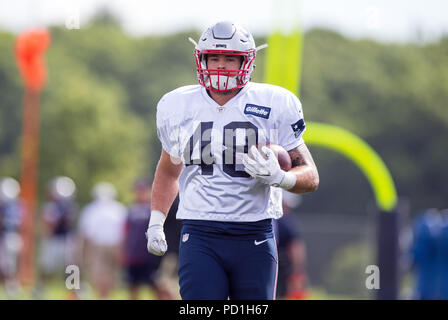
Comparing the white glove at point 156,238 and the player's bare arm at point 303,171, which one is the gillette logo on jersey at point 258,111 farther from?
the white glove at point 156,238

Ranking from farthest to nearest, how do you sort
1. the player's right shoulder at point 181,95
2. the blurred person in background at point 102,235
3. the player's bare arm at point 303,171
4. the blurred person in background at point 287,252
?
the blurred person in background at point 102,235
the blurred person in background at point 287,252
the player's right shoulder at point 181,95
the player's bare arm at point 303,171

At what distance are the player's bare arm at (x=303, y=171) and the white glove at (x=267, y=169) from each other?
0.21 ft

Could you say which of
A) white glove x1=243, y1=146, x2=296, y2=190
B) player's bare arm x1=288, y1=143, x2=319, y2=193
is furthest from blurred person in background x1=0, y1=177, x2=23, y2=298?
white glove x1=243, y1=146, x2=296, y2=190

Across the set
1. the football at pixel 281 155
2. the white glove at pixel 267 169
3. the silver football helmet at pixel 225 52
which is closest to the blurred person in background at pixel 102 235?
the silver football helmet at pixel 225 52

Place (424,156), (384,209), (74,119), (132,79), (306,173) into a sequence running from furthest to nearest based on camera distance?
(132,79), (424,156), (74,119), (384,209), (306,173)

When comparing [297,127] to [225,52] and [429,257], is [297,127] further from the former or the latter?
[429,257]

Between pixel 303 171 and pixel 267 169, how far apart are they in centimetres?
24

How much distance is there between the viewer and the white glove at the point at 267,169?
12.1 feet

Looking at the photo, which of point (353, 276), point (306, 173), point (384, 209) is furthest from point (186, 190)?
point (353, 276)

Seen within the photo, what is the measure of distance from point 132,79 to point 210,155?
4394cm

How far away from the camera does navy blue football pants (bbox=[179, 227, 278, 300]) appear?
3736 mm

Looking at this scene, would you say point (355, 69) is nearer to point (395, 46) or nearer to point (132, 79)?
point (395, 46)

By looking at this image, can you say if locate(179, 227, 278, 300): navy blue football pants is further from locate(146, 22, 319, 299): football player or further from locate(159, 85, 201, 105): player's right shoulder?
locate(159, 85, 201, 105): player's right shoulder

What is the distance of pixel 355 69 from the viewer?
44406mm
